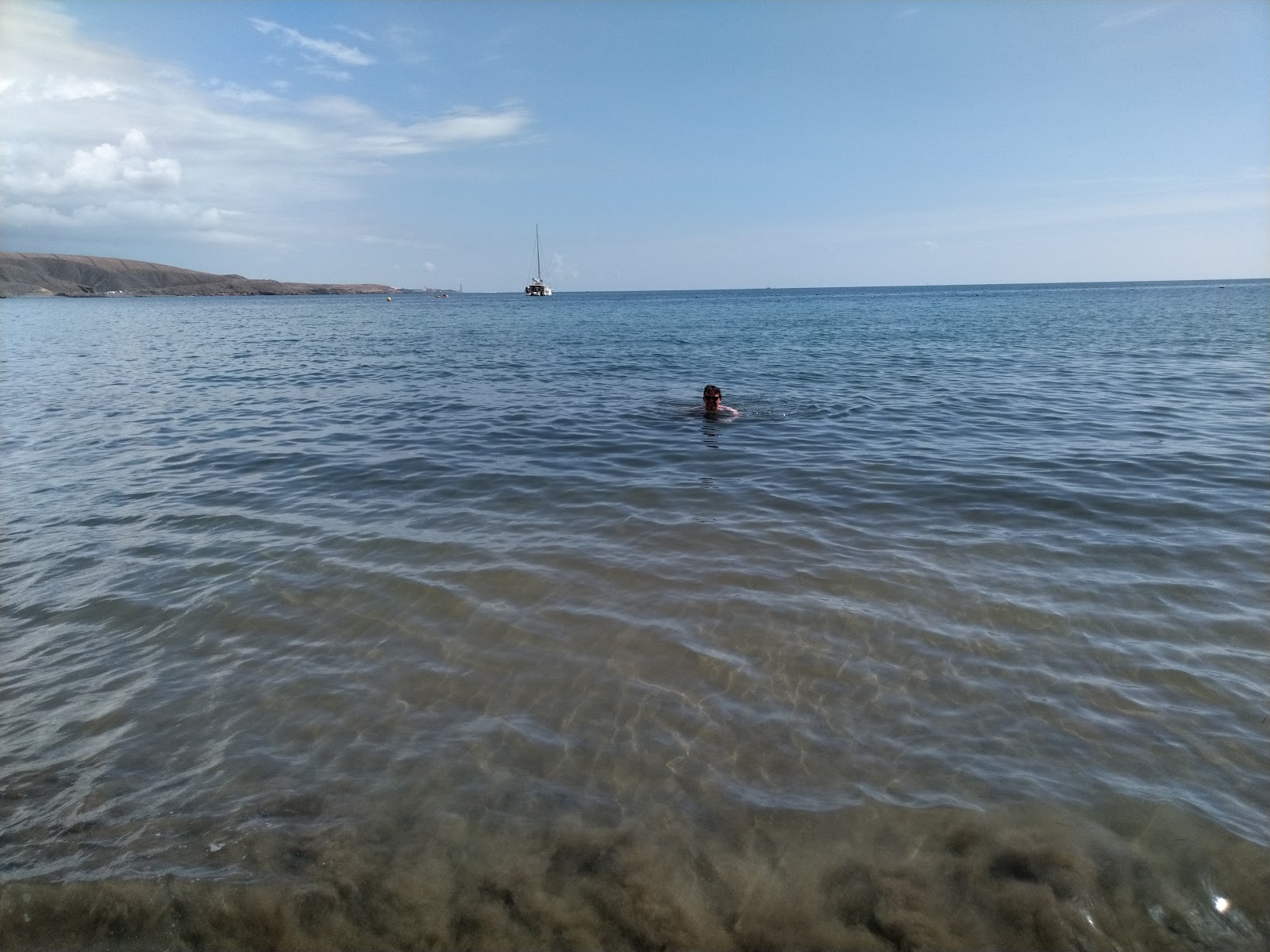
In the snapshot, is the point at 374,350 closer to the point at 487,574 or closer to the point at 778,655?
the point at 487,574

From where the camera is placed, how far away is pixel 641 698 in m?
5.23

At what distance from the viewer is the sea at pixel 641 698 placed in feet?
11.6

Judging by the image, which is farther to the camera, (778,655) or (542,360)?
(542,360)

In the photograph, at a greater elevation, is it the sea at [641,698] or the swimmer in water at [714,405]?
the swimmer in water at [714,405]

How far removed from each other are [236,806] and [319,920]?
1.11 meters

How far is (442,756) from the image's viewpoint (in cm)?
461

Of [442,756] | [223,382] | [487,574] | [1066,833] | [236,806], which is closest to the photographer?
[1066,833]

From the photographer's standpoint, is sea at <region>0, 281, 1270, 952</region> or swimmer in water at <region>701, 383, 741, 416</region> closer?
sea at <region>0, 281, 1270, 952</region>

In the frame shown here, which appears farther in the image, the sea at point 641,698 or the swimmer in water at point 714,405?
the swimmer in water at point 714,405

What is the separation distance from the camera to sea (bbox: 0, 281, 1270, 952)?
3.53 meters

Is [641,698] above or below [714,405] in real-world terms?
below

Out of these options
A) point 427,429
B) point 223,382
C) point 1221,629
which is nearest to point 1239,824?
point 1221,629

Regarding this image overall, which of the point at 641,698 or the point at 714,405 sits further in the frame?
the point at 714,405

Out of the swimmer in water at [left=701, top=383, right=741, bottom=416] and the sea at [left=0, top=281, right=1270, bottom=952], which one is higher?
the swimmer in water at [left=701, top=383, right=741, bottom=416]
